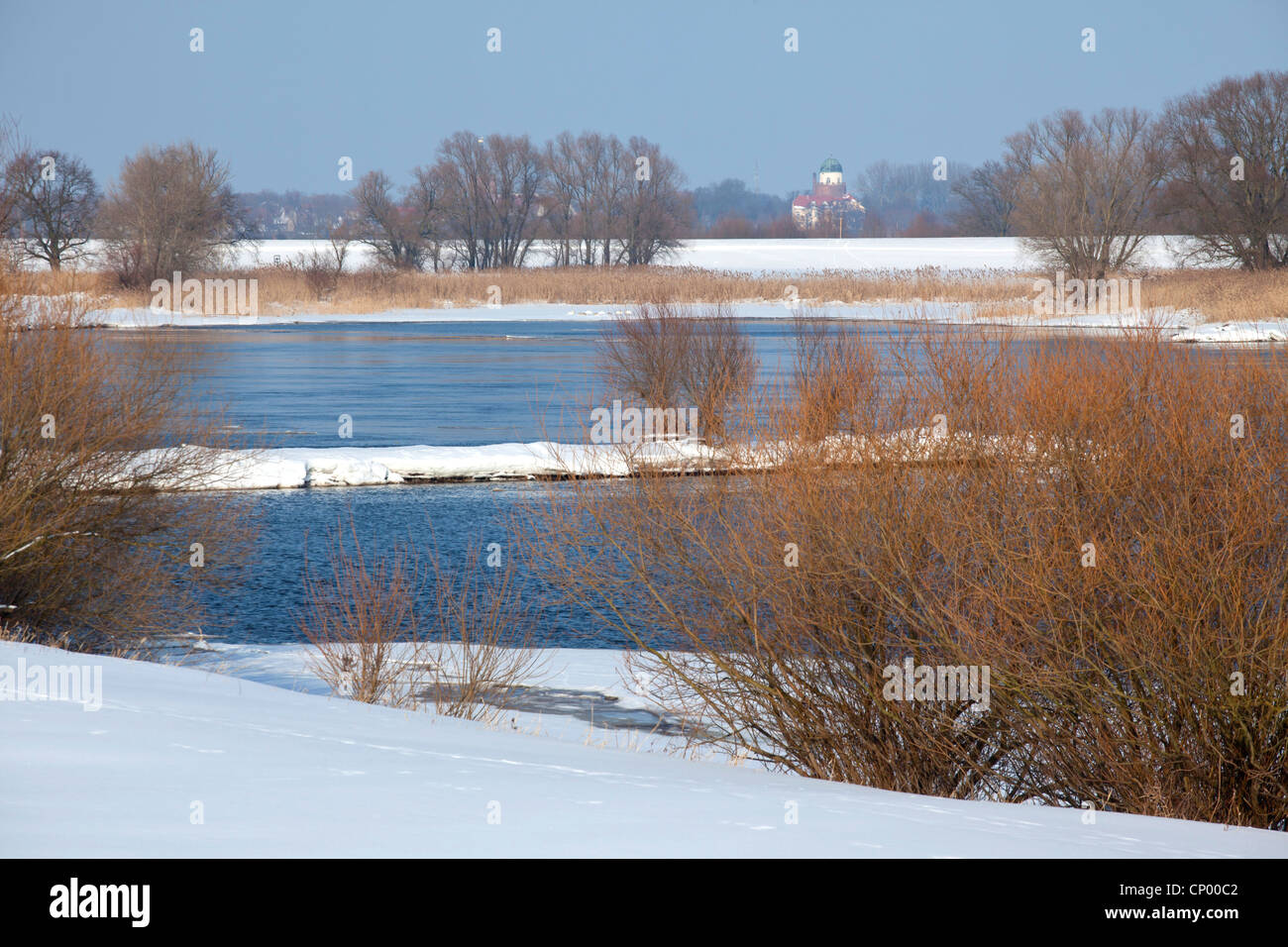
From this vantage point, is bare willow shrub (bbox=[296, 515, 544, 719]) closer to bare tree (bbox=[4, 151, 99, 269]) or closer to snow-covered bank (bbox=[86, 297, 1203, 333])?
snow-covered bank (bbox=[86, 297, 1203, 333])

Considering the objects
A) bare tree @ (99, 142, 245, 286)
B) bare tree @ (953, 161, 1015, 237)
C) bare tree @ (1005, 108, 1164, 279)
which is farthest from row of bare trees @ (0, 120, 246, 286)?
bare tree @ (953, 161, 1015, 237)

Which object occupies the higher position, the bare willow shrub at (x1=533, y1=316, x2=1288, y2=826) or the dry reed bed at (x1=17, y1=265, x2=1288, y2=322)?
the dry reed bed at (x1=17, y1=265, x2=1288, y2=322)

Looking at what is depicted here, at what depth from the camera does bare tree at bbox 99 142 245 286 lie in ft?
187

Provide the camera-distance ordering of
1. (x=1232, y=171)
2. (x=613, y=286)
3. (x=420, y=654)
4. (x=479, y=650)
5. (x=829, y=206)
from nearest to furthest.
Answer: (x=479, y=650) → (x=420, y=654) → (x=1232, y=171) → (x=613, y=286) → (x=829, y=206)

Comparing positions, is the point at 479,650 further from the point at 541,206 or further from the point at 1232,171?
the point at 541,206

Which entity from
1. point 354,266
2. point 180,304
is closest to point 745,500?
point 180,304

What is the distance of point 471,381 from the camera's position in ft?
108

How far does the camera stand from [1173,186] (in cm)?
5228

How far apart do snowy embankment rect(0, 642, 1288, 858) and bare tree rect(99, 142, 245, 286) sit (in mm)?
54433

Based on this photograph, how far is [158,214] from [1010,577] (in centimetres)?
5660

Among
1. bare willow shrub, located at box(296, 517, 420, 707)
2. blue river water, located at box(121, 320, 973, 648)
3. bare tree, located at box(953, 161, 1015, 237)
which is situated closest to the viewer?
bare willow shrub, located at box(296, 517, 420, 707)

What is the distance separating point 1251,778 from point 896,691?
7.25 feet

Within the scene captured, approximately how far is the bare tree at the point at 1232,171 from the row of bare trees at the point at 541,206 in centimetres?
3410

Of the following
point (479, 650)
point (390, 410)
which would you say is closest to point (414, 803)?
point (479, 650)
